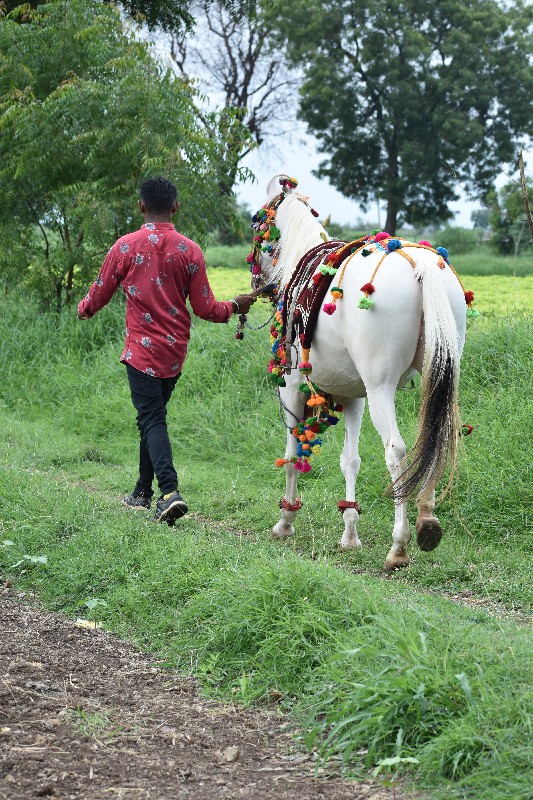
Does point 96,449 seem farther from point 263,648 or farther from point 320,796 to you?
point 320,796

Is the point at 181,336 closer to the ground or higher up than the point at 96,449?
higher up

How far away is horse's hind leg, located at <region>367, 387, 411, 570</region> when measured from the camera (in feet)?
17.2

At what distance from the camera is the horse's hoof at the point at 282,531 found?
20.7ft

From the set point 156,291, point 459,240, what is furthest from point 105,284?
point 459,240

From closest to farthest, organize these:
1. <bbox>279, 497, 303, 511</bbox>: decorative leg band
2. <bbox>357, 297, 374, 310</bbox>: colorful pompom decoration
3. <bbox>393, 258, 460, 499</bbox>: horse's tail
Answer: <bbox>393, 258, 460, 499</bbox>: horse's tail, <bbox>357, 297, 374, 310</bbox>: colorful pompom decoration, <bbox>279, 497, 303, 511</bbox>: decorative leg band

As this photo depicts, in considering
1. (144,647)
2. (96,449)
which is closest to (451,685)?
(144,647)

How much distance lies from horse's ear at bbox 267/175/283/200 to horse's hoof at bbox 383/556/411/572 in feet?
9.01

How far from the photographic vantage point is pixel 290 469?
21.1 feet

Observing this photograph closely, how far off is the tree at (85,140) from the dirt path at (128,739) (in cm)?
818

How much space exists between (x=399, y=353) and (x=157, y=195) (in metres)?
1.88

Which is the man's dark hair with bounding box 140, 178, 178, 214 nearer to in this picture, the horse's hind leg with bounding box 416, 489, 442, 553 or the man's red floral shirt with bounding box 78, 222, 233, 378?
the man's red floral shirt with bounding box 78, 222, 233, 378

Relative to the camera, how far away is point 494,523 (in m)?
6.17

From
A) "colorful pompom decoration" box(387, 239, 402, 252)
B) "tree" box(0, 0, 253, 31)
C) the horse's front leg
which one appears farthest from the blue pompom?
"tree" box(0, 0, 253, 31)

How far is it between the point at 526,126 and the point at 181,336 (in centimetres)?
3415
